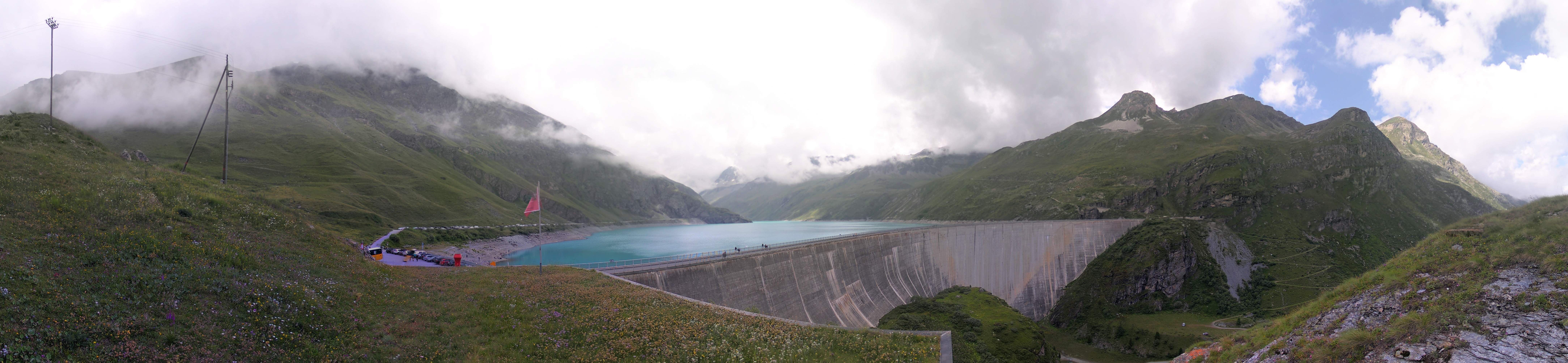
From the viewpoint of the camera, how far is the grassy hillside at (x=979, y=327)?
37406mm

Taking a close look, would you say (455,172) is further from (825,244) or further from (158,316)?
(158,316)

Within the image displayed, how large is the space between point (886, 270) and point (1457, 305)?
4598cm

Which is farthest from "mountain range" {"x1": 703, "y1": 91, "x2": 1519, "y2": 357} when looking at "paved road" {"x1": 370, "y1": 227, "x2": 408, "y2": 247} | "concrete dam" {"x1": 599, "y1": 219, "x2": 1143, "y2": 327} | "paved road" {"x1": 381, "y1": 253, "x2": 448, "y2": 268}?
"paved road" {"x1": 370, "y1": 227, "x2": 408, "y2": 247}

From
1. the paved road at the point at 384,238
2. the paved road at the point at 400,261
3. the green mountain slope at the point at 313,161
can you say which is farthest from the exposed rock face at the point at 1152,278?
the green mountain slope at the point at 313,161

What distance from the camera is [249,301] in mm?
12805

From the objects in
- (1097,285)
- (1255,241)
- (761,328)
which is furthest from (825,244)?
(1255,241)

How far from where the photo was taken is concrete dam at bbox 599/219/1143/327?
37562mm

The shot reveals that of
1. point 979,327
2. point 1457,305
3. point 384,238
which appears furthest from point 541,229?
point 384,238

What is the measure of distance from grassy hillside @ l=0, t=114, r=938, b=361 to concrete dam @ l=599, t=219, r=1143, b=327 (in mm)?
8885

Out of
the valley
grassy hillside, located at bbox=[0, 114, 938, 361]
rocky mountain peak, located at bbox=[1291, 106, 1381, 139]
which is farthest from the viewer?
rocky mountain peak, located at bbox=[1291, 106, 1381, 139]

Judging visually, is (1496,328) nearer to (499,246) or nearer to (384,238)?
(384,238)

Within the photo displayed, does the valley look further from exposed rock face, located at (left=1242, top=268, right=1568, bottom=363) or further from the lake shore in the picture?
exposed rock face, located at (left=1242, top=268, right=1568, bottom=363)

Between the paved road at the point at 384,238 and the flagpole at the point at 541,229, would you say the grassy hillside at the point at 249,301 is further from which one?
the paved road at the point at 384,238

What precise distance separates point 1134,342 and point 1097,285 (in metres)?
13.6
